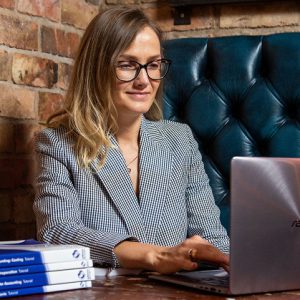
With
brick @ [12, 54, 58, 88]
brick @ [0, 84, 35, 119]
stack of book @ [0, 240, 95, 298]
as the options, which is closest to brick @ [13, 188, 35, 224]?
brick @ [0, 84, 35, 119]

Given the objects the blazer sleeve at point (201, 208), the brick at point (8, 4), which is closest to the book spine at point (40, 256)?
the blazer sleeve at point (201, 208)

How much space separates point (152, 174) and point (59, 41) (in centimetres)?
69

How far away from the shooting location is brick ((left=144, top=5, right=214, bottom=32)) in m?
2.44

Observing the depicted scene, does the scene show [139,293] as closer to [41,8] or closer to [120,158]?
[120,158]

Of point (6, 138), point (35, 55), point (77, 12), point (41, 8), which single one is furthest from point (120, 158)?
point (77, 12)

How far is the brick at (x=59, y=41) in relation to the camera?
7.23 feet

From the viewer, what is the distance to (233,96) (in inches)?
83.7

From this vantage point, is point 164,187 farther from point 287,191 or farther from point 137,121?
point 287,191

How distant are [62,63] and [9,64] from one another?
304 millimetres

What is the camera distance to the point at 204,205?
1.91m

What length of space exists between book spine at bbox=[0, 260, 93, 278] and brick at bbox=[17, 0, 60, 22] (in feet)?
3.47

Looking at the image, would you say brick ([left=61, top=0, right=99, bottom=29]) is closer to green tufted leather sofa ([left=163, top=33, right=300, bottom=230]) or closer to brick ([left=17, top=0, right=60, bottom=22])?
brick ([left=17, top=0, right=60, bottom=22])

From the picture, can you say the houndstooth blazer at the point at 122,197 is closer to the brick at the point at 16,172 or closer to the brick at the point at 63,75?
the brick at the point at 16,172

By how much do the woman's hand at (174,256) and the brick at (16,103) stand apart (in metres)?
0.74
